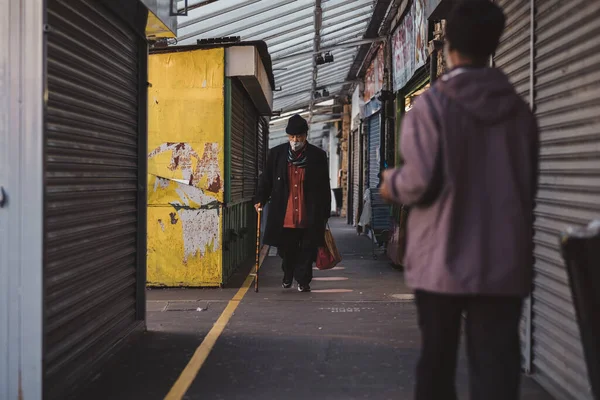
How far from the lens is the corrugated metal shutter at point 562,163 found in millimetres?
3889

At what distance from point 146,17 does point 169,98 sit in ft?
11.1

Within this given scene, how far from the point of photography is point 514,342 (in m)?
2.83

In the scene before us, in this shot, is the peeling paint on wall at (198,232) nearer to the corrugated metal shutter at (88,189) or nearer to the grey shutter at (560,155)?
the corrugated metal shutter at (88,189)

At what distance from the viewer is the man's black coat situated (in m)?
8.79

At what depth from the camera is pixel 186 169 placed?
9188 millimetres

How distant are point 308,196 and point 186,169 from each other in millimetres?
1582

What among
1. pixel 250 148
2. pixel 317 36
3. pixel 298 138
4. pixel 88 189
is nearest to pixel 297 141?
pixel 298 138

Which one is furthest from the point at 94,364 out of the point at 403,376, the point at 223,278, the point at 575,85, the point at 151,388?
the point at 223,278

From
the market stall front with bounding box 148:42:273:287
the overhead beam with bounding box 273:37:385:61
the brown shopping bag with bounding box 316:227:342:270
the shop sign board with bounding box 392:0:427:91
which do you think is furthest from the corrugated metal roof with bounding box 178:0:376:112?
the brown shopping bag with bounding box 316:227:342:270

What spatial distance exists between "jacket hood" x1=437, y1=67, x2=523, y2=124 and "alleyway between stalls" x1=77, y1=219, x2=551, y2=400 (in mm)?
2290

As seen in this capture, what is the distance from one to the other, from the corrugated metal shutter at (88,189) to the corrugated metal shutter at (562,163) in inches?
112

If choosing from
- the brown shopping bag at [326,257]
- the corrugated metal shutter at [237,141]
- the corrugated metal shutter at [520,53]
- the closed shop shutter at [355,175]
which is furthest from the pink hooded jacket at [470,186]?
the closed shop shutter at [355,175]

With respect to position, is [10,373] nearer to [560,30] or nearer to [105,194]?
[105,194]

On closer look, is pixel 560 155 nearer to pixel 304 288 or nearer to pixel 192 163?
pixel 304 288
